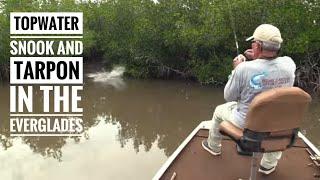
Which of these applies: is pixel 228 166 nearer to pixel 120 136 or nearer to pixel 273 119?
pixel 273 119

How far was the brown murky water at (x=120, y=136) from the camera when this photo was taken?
7676mm

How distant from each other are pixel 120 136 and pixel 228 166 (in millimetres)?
5326

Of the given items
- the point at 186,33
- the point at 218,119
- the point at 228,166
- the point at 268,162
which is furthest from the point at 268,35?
the point at 186,33

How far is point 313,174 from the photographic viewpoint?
14.4 ft

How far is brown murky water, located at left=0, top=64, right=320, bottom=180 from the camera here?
7.68 meters

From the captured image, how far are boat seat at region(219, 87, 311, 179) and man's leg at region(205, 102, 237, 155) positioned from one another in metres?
0.45

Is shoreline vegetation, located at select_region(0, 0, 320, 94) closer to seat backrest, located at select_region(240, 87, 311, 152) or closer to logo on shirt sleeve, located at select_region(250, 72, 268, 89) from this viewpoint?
logo on shirt sleeve, located at select_region(250, 72, 268, 89)

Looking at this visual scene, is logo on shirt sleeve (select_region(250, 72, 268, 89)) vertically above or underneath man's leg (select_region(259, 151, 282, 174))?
above

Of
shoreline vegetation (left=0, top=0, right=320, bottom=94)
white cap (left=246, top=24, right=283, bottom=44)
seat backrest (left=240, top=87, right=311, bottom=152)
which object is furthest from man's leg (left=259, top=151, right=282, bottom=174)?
shoreline vegetation (left=0, top=0, right=320, bottom=94)

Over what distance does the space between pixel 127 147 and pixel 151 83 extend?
6315 millimetres

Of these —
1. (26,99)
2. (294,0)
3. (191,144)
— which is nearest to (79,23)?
(26,99)

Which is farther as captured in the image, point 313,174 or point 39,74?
point 39,74

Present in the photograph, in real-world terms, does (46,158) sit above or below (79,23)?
below

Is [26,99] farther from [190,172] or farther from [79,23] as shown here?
[190,172]
